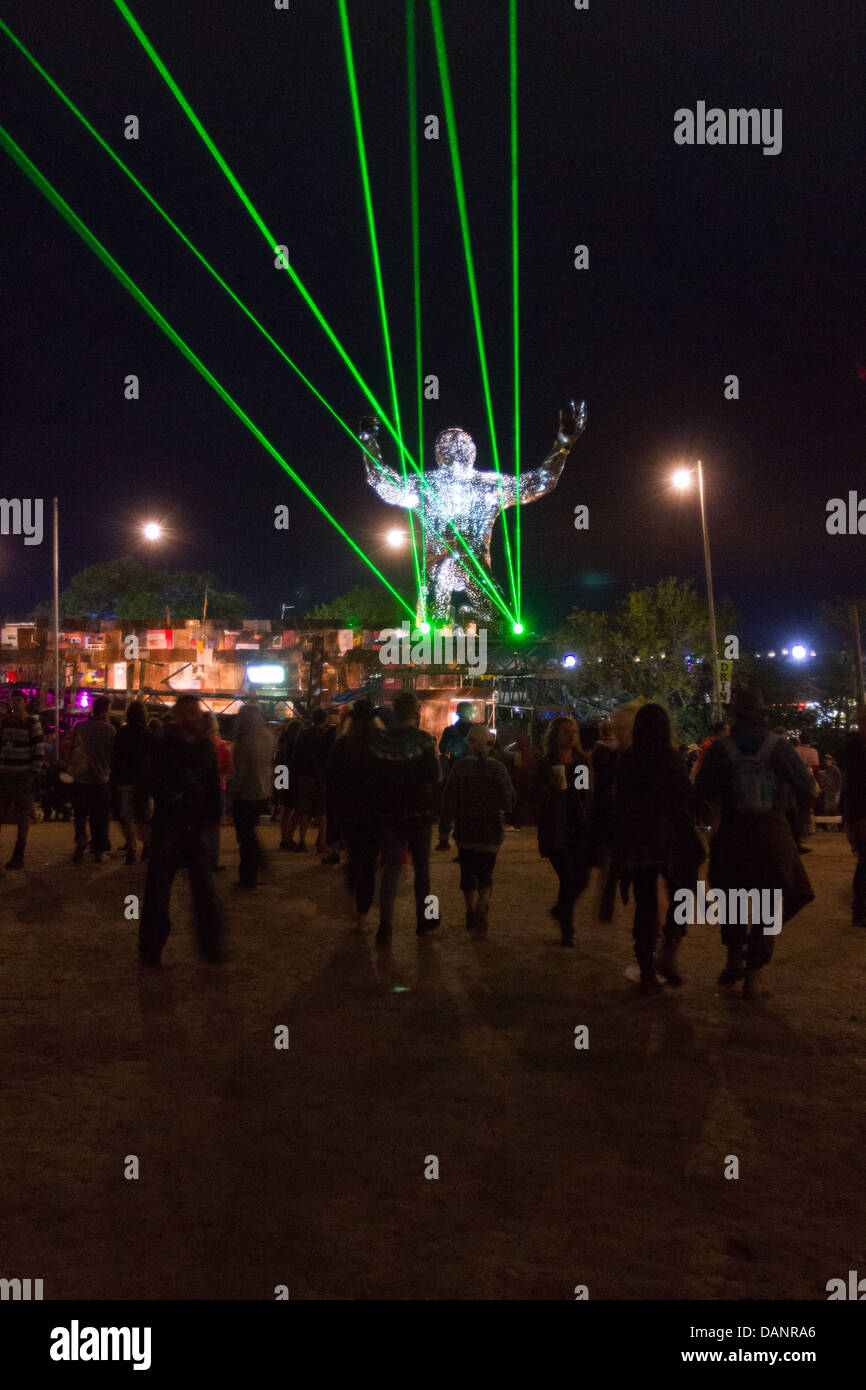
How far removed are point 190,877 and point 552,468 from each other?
25907 millimetres

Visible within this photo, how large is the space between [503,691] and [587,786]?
66.8 ft

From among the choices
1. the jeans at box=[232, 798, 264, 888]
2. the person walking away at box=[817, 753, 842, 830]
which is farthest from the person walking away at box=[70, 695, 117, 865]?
the person walking away at box=[817, 753, 842, 830]

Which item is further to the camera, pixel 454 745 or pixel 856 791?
pixel 454 745

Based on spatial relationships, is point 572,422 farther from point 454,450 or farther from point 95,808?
point 95,808

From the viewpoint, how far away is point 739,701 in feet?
23.9

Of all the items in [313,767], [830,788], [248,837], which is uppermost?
[313,767]

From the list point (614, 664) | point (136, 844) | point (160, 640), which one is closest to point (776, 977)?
point (136, 844)

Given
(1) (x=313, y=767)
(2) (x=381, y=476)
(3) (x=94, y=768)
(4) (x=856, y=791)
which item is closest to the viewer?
(4) (x=856, y=791)

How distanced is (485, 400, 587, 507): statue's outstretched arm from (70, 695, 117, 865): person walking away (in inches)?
841

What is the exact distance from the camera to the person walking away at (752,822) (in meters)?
7.07

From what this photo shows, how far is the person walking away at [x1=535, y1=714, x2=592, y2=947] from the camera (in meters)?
8.69

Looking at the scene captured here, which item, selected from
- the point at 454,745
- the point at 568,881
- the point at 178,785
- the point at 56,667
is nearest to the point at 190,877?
the point at 178,785

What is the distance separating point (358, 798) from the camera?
28.7 ft

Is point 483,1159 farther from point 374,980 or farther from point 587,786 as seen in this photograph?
point 587,786
